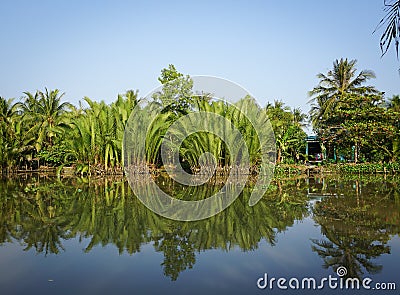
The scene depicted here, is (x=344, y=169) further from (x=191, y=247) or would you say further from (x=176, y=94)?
(x=191, y=247)

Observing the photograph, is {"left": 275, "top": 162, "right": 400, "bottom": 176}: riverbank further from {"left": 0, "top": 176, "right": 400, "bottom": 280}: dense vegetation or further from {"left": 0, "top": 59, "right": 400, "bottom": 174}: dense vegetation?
{"left": 0, "top": 176, "right": 400, "bottom": 280}: dense vegetation

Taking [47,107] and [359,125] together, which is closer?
[359,125]

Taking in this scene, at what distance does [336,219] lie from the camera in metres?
6.01

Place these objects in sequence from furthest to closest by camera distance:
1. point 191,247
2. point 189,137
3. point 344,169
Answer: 1. point 344,169
2. point 189,137
3. point 191,247

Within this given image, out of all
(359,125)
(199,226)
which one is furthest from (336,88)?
(199,226)

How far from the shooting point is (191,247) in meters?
4.62

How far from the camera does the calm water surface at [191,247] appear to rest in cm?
343

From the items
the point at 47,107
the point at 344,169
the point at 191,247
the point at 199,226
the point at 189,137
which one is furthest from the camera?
the point at 47,107

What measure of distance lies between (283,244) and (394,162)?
1401cm

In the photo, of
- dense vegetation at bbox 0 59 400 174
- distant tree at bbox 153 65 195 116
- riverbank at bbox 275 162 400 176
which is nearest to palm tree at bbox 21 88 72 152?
dense vegetation at bbox 0 59 400 174

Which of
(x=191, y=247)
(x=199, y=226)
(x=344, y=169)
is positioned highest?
(x=344, y=169)

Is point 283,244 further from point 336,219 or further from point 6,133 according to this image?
point 6,133

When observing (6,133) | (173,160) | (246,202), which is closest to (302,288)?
(246,202)

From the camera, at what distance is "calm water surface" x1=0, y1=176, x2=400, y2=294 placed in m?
3.43
